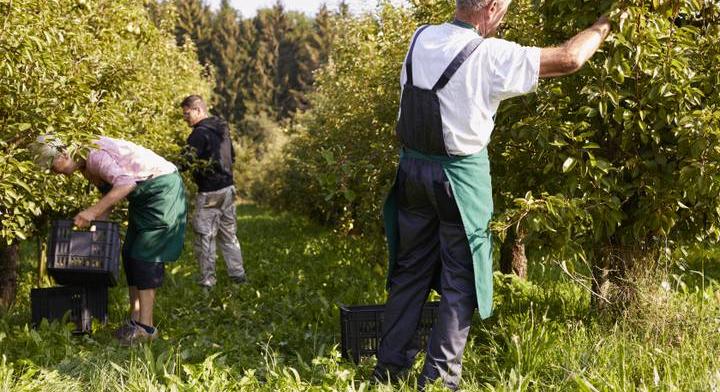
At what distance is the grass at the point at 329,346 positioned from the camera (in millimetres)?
3600

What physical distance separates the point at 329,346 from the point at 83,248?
1.72m

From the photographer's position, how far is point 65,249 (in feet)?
16.2

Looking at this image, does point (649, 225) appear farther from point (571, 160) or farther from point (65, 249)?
point (65, 249)

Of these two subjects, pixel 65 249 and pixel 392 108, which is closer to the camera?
pixel 65 249

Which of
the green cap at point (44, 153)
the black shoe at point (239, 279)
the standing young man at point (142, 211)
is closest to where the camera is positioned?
the green cap at point (44, 153)

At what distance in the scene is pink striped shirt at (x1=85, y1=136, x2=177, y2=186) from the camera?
16.1ft

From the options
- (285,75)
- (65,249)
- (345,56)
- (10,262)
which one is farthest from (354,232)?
(285,75)

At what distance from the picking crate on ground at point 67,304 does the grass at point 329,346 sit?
122 millimetres

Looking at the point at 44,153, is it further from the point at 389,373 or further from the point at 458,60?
the point at 458,60

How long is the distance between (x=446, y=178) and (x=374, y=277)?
386cm

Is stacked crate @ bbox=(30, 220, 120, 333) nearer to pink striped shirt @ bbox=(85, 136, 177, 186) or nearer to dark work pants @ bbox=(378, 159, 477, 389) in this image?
pink striped shirt @ bbox=(85, 136, 177, 186)

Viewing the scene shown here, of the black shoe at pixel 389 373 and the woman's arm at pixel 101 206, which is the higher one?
the woman's arm at pixel 101 206

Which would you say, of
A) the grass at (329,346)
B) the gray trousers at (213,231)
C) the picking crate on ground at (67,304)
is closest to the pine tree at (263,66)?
the gray trousers at (213,231)

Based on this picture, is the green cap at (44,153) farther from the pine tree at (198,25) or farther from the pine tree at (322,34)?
the pine tree at (322,34)
